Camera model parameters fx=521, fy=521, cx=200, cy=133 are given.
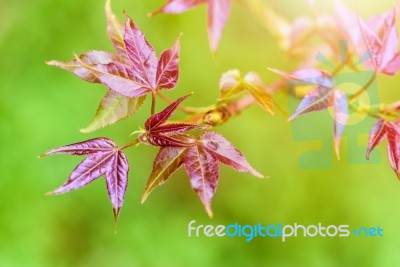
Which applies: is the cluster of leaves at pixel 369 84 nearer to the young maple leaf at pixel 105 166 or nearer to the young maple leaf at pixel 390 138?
the young maple leaf at pixel 390 138

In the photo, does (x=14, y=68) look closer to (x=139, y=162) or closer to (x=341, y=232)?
(x=139, y=162)

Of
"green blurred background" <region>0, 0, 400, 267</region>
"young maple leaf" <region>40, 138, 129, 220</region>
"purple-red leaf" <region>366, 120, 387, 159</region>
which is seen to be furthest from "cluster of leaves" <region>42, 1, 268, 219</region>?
"green blurred background" <region>0, 0, 400, 267</region>

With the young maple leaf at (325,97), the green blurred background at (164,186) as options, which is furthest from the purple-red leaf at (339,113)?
the green blurred background at (164,186)

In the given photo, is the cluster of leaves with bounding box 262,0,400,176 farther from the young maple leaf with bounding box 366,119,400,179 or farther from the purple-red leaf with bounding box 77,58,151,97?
the purple-red leaf with bounding box 77,58,151,97

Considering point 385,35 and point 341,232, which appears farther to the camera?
point 341,232

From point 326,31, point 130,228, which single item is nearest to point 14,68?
point 130,228

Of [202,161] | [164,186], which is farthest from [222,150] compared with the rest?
[164,186]

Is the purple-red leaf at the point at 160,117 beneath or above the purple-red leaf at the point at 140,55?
beneath

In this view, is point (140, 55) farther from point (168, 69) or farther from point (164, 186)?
point (164, 186)

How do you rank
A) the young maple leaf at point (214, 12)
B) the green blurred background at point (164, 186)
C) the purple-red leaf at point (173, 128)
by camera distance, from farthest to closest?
the green blurred background at point (164, 186) < the young maple leaf at point (214, 12) < the purple-red leaf at point (173, 128)
